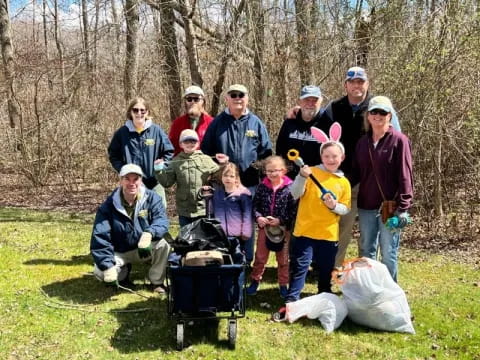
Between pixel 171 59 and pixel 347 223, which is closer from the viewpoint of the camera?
pixel 347 223

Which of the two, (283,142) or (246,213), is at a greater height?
(283,142)

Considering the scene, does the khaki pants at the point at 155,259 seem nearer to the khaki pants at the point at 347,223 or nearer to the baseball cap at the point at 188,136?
the baseball cap at the point at 188,136

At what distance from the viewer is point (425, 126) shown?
7.39 m

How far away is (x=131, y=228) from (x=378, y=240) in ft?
7.99

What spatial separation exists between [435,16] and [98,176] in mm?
8964

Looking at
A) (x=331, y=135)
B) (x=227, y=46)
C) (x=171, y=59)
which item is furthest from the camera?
(x=171, y=59)

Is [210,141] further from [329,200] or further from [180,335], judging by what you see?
[180,335]

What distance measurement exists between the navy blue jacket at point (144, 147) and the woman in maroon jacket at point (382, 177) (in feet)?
7.26

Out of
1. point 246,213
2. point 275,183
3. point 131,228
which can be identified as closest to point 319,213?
point 275,183

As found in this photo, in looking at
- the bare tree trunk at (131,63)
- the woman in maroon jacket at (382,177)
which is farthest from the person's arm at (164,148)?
the bare tree trunk at (131,63)

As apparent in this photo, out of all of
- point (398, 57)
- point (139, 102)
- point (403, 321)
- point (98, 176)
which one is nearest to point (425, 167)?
point (398, 57)

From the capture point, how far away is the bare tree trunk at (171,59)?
10523mm

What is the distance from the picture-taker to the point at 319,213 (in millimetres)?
4418

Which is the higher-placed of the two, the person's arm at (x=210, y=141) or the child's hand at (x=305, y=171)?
the person's arm at (x=210, y=141)
